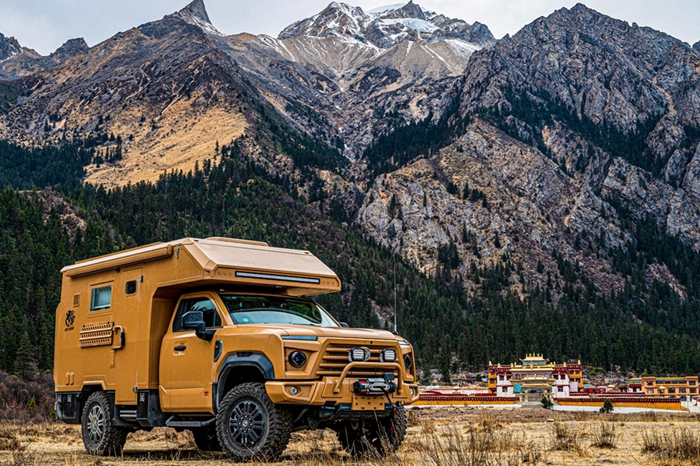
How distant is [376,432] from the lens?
14.3 m

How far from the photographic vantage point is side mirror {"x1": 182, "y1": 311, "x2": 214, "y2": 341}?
1334cm

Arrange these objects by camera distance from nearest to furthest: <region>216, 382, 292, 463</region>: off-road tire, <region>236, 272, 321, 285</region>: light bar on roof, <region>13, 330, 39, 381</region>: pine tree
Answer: <region>216, 382, 292, 463</region>: off-road tire < <region>236, 272, 321, 285</region>: light bar on roof < <region>13, 330, 39, 381</region>: pine tree

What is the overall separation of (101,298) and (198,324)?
4.14m

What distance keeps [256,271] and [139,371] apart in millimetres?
3244

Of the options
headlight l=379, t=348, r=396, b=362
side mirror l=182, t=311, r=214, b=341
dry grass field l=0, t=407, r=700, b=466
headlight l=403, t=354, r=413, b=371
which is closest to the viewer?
dry grass field l=0, t=407, r=700, b=466

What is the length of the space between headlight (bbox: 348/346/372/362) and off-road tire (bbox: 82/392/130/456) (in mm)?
5988

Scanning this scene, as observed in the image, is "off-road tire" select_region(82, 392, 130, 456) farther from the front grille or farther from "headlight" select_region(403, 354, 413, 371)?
"headlight" select_region(403, 354, 413, 371)

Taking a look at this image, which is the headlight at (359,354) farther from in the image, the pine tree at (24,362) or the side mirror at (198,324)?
the pine tree at (24,362)

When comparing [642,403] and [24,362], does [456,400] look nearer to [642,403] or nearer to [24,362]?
[642,403]

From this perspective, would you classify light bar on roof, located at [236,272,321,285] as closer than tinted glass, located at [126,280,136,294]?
Yes

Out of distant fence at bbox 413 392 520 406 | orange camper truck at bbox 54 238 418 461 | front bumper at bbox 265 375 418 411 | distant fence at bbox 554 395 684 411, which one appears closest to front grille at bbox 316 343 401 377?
orange camper truck at bbox 54 238 418 461

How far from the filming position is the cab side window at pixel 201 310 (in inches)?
542

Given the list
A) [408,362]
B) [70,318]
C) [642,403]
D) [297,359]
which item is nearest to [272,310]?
[297,359]

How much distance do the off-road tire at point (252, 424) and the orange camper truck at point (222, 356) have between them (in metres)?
0.02
